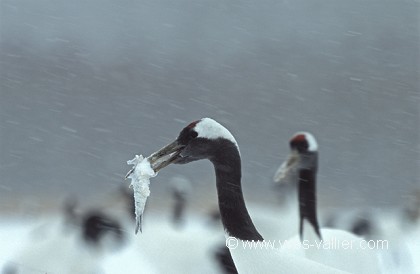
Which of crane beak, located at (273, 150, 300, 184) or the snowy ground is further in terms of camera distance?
the snowy ground

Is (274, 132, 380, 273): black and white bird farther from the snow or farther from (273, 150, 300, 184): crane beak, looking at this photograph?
the snow

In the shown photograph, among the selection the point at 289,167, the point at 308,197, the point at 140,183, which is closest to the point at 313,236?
the point at 308,197

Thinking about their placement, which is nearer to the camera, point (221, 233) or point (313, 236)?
point (313, 236)

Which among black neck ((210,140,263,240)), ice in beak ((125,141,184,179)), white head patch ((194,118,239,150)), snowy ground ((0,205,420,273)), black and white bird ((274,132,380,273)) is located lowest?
snowy ground ((0,205,420,273))

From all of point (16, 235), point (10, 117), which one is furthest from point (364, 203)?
point (10, 117)

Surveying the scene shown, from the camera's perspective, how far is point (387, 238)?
194 inches

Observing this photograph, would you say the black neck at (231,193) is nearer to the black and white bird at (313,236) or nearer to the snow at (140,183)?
the snow at (140,183)

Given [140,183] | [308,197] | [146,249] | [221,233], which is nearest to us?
[140,183]

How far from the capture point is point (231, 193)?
204 cm

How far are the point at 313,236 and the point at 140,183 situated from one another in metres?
1.21

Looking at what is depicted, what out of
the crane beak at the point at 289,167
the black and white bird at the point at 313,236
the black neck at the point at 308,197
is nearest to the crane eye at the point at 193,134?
the black and white bird at the point at 313,236

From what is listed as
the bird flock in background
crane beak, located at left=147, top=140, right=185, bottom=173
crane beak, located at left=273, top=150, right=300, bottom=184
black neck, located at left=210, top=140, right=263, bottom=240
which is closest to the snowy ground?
the bird flock in background

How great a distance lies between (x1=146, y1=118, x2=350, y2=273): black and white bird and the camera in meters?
1.97

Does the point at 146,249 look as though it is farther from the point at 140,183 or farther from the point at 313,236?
the point at 140,183
